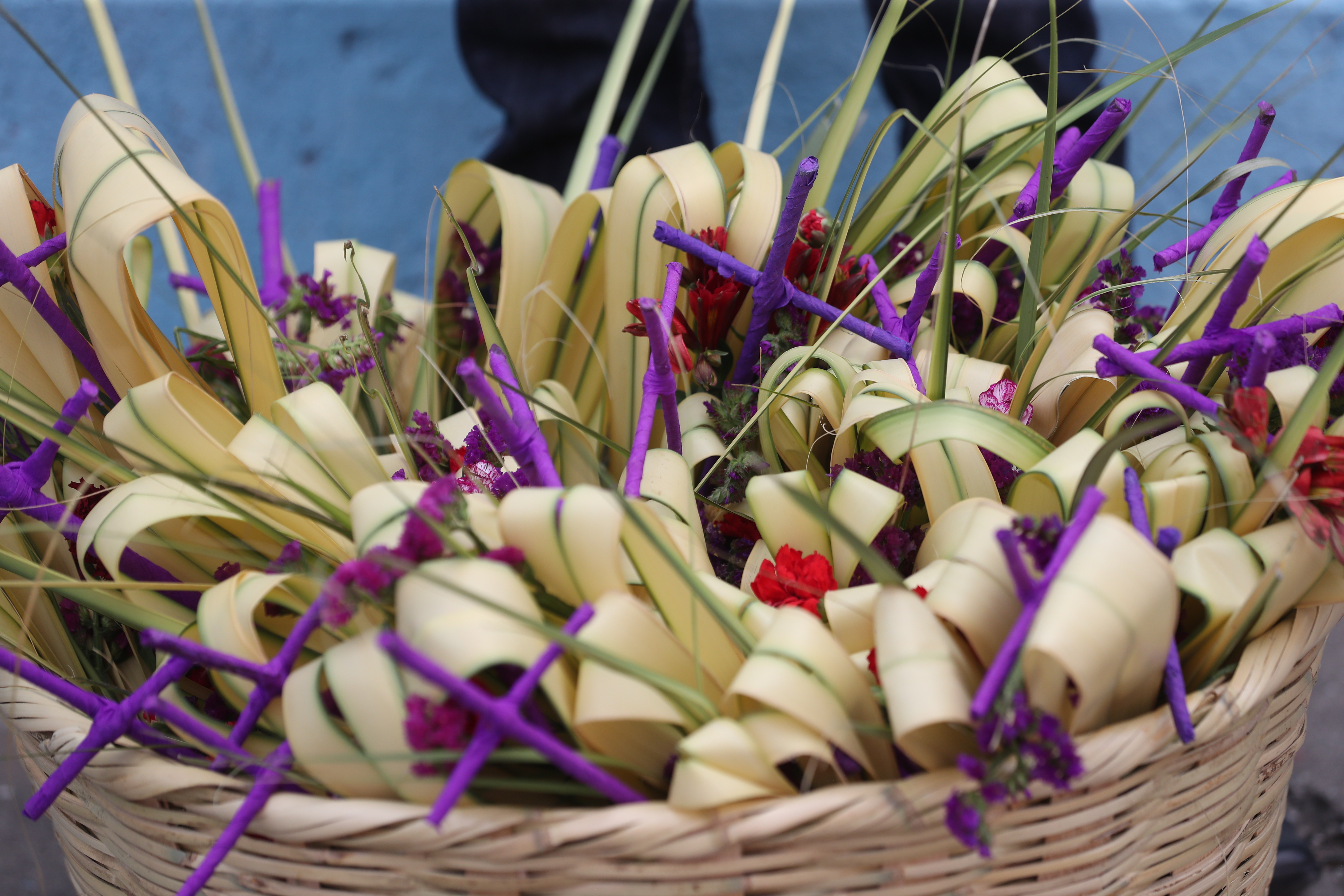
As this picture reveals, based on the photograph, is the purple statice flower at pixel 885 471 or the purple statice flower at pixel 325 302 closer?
the purple statice flower at pixel 885 471

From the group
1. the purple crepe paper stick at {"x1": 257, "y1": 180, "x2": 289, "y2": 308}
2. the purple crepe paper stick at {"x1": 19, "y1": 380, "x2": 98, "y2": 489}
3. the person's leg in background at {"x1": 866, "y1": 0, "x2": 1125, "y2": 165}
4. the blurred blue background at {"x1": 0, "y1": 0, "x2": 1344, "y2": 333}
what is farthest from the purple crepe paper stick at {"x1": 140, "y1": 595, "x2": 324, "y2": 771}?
the blurred blue background at {"x1": 0, "y1": 0, "x2": 1344, "y2": 333}

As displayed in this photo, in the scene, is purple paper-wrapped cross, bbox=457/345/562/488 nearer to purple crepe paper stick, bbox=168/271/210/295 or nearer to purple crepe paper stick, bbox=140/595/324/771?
Answer: purple crepe paper stick, bbox=140/595/324/771

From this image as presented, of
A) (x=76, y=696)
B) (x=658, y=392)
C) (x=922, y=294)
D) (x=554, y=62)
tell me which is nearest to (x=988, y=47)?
(x=554, y=62)

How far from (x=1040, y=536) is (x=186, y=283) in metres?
0.52

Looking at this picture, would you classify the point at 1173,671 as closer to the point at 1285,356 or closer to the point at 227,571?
the point at 1285,356

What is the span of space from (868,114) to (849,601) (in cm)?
104

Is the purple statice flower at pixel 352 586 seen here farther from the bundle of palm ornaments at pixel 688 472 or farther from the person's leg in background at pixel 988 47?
the person's leg in background at pixel 988 47

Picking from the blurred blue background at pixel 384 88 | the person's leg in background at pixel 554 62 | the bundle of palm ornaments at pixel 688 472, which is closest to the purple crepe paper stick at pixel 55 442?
the bundle of palm ornaments at pixel 688 472

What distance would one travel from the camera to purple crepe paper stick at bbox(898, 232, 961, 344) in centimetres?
40

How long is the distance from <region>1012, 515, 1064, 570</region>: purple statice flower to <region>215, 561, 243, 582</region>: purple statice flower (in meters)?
0.32

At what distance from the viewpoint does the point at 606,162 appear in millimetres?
574

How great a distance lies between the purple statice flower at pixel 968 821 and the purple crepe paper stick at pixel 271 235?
48 cm

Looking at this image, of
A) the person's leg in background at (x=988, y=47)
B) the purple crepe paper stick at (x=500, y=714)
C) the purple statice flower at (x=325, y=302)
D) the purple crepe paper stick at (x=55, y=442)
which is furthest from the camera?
the person's leg in background at (x=988, y=47)

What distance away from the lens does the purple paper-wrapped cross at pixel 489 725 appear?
0.25m
